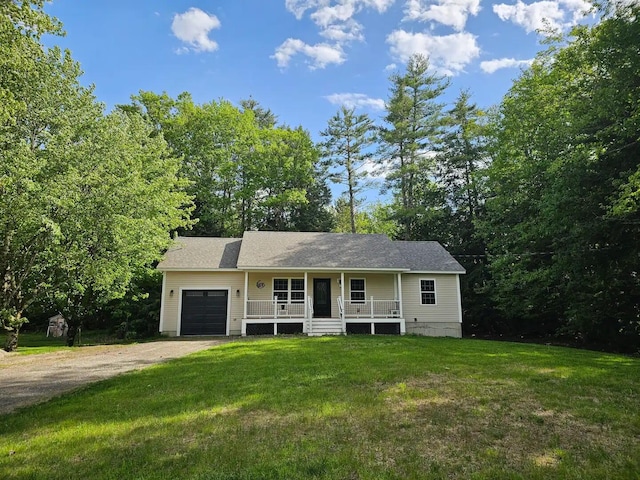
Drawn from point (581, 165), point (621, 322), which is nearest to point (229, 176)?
point (581, 165)

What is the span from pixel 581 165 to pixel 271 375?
35.7 feet

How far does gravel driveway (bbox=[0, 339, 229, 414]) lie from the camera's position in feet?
20.4

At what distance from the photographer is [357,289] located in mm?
17938

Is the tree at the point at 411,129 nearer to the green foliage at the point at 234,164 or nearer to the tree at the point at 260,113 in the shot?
the green foliage at the point at 234,164

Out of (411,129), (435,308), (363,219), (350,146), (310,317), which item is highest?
(411,129)

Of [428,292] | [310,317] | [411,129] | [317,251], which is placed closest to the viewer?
Answer: [310,317]

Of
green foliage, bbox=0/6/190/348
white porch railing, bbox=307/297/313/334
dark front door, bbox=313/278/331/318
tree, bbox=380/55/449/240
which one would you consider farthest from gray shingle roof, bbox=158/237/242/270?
tree, bbox=380/55/449/240

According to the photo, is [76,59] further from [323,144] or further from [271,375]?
[323,144]

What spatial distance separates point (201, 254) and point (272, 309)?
4.25m

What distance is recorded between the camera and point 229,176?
27844 mm

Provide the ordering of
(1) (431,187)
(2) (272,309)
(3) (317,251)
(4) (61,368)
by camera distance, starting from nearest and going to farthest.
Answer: (4) (61,368)
(2) (272,309)
(3) (317,251)
(1) (431,187)

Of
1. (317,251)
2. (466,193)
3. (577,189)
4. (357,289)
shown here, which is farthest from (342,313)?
(466,193)

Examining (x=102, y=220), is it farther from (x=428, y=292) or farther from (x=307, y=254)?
(x=428, y=292)

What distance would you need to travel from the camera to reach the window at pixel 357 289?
58.6 ft
